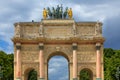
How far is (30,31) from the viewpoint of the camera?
56.4 meters

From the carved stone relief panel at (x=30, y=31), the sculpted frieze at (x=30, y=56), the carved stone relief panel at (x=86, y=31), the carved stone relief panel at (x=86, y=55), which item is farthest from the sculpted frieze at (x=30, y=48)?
the carved stone relief panel at (x=86, y=31)

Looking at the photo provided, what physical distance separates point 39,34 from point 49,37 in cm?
141

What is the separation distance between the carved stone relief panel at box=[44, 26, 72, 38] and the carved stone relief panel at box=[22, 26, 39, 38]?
4.10ft

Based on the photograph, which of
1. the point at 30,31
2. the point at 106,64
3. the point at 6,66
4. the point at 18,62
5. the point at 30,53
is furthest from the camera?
the point at 106,64

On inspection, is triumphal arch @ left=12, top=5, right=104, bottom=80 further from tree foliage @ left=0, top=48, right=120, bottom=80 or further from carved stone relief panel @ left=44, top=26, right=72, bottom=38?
tree foliage @ left=0, top=48, right=120, bottom=80

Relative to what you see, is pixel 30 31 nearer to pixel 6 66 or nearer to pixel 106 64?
pixel 6 66

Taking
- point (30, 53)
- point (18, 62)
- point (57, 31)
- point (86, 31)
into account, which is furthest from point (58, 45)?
point (18, 62)

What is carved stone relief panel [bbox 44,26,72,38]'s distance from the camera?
5622cm

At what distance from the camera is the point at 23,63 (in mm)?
55875

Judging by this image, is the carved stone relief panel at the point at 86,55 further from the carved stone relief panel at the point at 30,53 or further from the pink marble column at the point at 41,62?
the carved stone relief panel at the point at 30,53

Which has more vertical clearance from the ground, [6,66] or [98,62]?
[6,66]

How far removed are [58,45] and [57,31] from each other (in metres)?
1.90

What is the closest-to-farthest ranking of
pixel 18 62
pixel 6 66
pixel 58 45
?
pixel 18 62
pixel 58 45
pixel 6 66

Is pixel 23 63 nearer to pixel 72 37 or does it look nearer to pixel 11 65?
pixel 72 37
